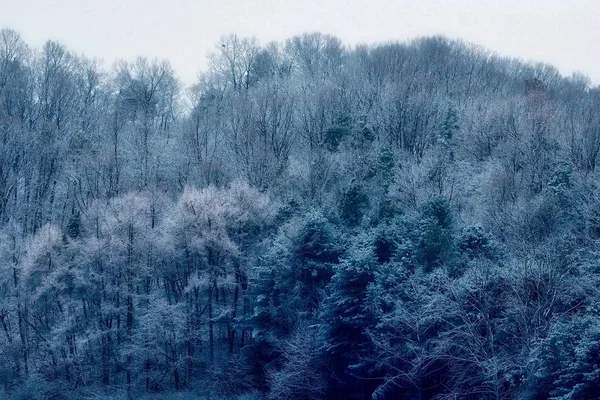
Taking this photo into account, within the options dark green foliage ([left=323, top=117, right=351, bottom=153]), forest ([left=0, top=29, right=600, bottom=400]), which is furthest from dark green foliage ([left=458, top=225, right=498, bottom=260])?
dark green foliage ([left=323, top=117, right=351, bottom=153])

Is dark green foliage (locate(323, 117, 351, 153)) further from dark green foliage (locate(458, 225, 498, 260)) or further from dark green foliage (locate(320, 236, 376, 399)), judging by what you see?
dark green foliage (locate(320, 236, 376, 399))

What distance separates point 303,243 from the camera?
937 inches

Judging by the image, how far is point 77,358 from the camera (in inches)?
1002

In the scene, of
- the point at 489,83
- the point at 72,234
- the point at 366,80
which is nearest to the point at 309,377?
the point at 72,234

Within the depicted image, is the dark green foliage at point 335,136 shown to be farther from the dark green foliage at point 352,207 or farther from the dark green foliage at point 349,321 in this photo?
the dark green foliage at point 349,321

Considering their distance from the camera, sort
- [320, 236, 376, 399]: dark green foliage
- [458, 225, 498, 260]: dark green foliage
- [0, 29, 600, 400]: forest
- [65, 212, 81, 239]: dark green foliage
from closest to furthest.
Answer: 1. [0, 29, 600, 400]: forest
2. [320, 236, 376, 399]: dark green foliage
3. [458, 225, 498, 260]: dark green foliage
4. [65, 212, 81, 239]: dark green foliage

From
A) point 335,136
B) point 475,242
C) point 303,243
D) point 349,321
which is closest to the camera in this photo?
point 349,321

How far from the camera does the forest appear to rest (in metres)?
17.2

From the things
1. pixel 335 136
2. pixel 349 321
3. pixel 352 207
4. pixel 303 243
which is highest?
pixel 335 136

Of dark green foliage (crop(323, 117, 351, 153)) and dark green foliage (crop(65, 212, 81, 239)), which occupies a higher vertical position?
dark green foliage (crop(323, 117, 351, 153))

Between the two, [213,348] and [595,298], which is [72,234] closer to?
[213,348]

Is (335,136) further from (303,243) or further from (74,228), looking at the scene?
(74,228)

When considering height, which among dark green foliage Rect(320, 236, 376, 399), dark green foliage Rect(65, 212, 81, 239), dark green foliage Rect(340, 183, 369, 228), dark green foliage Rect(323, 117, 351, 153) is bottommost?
dark green foliage Rect(320, 236, 376, 399)

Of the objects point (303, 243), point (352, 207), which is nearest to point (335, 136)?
point (352, 207)
